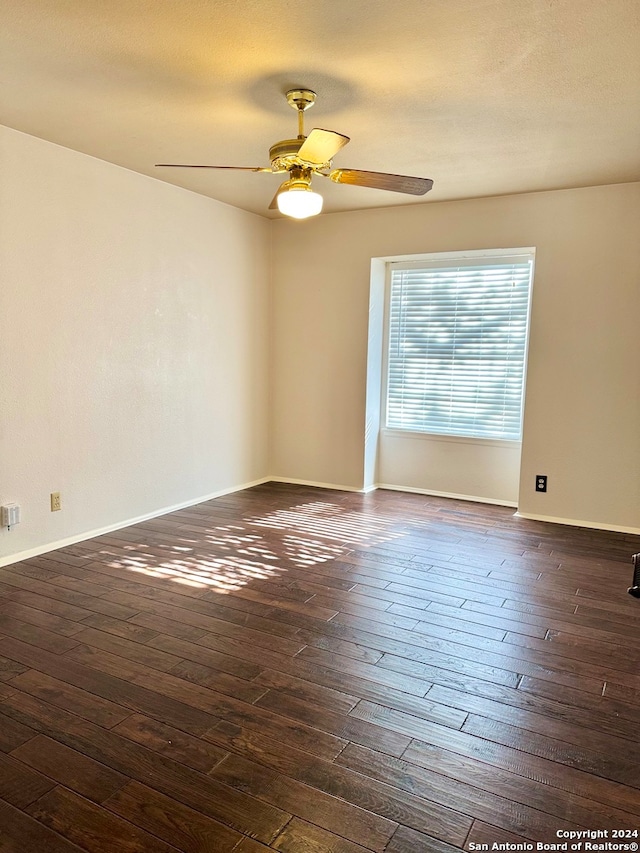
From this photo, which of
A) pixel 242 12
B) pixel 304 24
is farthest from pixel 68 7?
pixel 304 24

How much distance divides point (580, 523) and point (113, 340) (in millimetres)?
3679

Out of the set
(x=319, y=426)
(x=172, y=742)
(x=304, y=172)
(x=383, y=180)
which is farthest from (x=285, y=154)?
(x=319, y=426)

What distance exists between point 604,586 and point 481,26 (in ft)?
9.23

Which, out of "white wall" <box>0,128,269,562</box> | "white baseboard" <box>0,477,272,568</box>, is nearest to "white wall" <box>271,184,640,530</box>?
"white wall" <box>0,128,269,562</box>

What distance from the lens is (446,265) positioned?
17.1 ft

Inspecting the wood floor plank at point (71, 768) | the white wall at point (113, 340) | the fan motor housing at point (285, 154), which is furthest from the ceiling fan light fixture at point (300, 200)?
the wood floor plank at point (71, 768)

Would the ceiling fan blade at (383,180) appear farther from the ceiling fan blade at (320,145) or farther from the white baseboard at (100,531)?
the white baseboard at (100,531)

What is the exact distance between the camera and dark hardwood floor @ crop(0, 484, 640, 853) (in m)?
1.62

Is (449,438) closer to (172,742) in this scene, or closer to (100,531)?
(100,531)

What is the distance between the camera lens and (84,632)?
8.68ft

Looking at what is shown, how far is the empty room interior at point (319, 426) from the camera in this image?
5.99ft

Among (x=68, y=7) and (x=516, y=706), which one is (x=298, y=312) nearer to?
(x=68, y=7)

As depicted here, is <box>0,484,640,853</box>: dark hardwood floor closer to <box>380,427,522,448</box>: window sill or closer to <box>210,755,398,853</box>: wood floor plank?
<box>210,755,398,853</box>: wood floor plank

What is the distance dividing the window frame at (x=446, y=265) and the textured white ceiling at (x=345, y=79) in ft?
3.22
